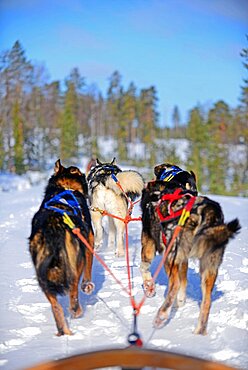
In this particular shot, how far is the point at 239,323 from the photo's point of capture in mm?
4777

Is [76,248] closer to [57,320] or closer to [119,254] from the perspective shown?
[57,320]

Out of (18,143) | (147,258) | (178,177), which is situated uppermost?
(18,143)

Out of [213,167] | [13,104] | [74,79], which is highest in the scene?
[74,79]

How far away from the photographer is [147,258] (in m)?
5.61

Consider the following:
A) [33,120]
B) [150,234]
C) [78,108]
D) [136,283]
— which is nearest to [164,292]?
[136,283]

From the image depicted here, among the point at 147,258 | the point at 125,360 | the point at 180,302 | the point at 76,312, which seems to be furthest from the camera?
the point at 147,258

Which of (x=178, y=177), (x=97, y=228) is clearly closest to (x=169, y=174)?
(x=178, y=177)

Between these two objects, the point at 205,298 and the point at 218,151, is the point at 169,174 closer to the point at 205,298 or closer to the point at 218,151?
the point at 205,298

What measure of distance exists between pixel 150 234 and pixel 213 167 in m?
37.6

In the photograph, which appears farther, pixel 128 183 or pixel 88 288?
pixel 128 183

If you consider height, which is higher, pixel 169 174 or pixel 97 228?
pixel 169 174

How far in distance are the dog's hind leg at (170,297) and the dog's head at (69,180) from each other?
76.2 inches

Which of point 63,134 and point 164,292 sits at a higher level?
point 63,134

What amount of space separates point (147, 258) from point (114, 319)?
0.94m
